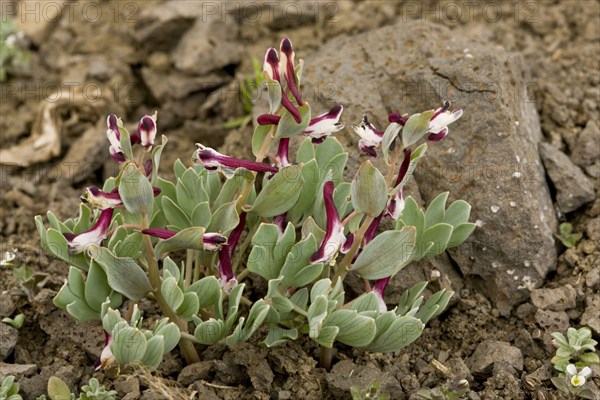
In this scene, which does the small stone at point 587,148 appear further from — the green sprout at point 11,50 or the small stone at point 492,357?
the green sprout at point 11,50

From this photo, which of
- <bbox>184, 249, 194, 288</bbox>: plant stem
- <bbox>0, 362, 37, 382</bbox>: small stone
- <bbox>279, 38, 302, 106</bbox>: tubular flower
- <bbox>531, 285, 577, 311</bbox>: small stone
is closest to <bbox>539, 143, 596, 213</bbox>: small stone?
<bbox>531, 285, 577, 311</bbox>: small stone

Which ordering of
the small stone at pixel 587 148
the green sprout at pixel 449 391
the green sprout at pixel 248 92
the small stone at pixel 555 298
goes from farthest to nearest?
the green sprout at pixel 248 92 < the small stone at pixel 587 148 < the small stone at pixel 555 298 < the green sprout at pixel 449 391

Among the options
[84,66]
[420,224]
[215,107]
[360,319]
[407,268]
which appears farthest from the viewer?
[84,66]

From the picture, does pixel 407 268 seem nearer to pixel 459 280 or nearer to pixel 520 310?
pixel 459 280

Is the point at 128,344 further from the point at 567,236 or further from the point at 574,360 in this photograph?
the point at 567,236

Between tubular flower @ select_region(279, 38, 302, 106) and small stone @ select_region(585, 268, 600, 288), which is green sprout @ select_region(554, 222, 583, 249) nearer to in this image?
small stone @ select_region(585, 268, 600, 288)

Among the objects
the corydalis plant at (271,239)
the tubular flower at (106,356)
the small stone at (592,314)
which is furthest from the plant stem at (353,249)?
the small stone at (592,314)

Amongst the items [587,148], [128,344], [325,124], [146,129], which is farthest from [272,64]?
[587,148]

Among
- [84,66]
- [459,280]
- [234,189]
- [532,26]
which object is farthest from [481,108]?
[84,66]
